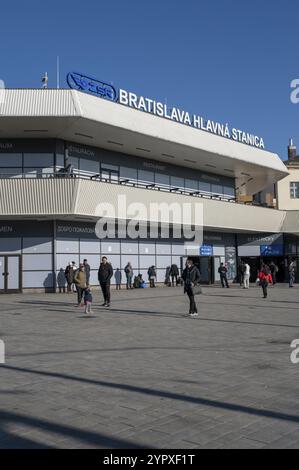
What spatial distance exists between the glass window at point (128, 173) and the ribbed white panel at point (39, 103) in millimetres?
8539

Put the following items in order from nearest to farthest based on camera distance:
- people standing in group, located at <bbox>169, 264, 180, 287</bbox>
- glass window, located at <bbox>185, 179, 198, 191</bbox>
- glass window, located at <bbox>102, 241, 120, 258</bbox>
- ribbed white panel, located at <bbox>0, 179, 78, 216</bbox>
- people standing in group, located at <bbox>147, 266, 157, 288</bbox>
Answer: ribbed white panel, located at <bbox>0, 179, 78, 216</bbox> < glass window, located at <bbox>102, 241, 120, 258</bbox> < people standing in group, located at <bbox>147, 266, 157, 288</bbox> < people standing in group, located at <bbox>169, 264, 180, 287</bbox> < glass window, located at <bbox>185, 179, 198, 191</bbox>

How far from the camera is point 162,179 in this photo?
124ft

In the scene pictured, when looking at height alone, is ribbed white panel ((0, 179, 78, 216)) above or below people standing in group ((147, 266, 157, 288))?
above

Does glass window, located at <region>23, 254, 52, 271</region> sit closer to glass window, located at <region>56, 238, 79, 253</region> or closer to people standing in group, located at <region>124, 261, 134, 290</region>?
glass window, located at <region>56, 238, 79, 253</region>

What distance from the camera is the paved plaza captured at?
16.6 feet

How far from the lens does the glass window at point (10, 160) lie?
29.9m

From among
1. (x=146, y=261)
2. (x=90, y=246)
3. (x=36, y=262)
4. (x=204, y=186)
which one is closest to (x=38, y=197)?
(x=36, y=262)

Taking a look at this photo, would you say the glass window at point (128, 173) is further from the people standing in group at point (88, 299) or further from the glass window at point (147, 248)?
the people standing in group at point (88, 299)

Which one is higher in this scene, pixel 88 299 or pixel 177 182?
pixel 177 182

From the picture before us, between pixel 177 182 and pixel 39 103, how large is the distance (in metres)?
14.7

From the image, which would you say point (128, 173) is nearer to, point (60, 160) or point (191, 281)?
point (60, 160)

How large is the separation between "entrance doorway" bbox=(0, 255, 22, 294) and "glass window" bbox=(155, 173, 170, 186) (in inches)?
481

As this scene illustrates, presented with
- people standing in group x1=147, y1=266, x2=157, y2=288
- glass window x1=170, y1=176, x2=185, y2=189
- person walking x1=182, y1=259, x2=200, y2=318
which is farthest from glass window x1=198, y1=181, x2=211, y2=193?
person walking x1=182, y1=259, x2=200, y2=318
